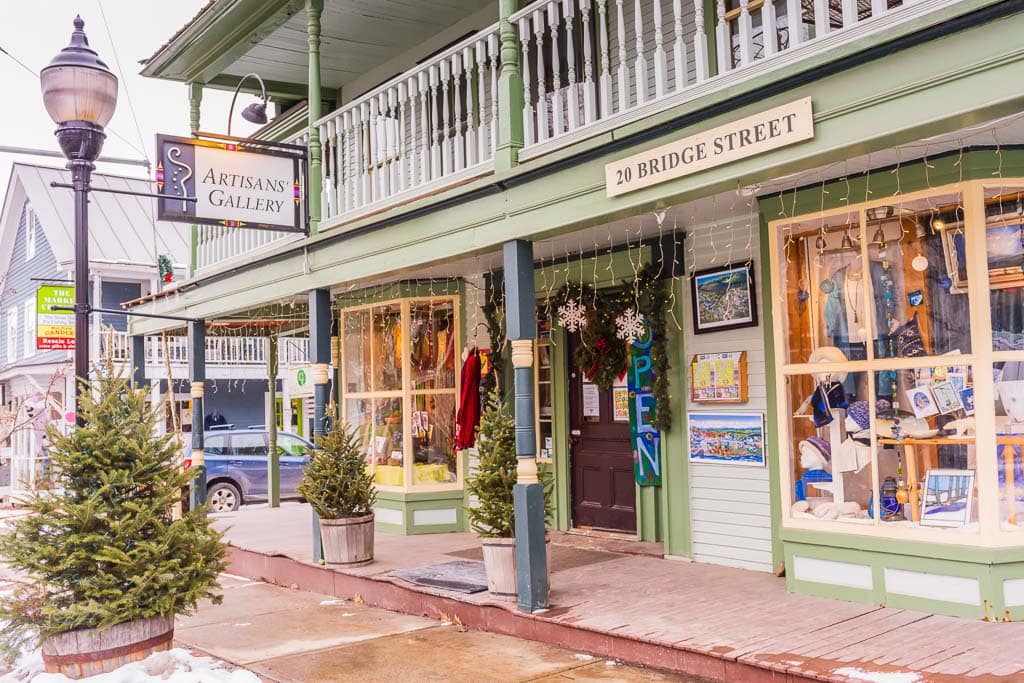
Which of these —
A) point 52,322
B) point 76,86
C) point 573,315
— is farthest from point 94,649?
point 52,322

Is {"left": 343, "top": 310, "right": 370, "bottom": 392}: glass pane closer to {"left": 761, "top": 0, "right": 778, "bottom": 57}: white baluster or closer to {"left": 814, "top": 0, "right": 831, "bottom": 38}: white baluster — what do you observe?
{"left": 761, "top": 0, "right": 778, "bottom": 57}: white baluster

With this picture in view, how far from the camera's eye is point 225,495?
15906 millimetres

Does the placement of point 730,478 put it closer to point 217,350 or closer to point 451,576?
point 451,576

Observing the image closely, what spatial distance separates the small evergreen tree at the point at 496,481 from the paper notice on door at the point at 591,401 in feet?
7.61

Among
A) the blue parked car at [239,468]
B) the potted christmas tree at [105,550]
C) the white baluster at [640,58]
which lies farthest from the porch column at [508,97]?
the blue parked car at [239,468]

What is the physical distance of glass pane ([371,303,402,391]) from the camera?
35.6 feet

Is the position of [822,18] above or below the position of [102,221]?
below

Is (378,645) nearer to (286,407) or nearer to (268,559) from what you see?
(268,559)

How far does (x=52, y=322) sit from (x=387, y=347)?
10976 mm

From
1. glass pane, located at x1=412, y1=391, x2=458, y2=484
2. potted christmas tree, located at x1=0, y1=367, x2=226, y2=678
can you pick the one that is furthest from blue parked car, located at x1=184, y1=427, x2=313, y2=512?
potted christmas tree, located at x1=0, y1=367, x2=226, y2=678

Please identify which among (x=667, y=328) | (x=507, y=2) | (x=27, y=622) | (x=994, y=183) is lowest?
(x=27, y=622)

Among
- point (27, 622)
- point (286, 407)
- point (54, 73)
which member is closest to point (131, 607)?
point (27, 622)

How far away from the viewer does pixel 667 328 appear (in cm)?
830

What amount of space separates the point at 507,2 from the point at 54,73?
321 centimetres
